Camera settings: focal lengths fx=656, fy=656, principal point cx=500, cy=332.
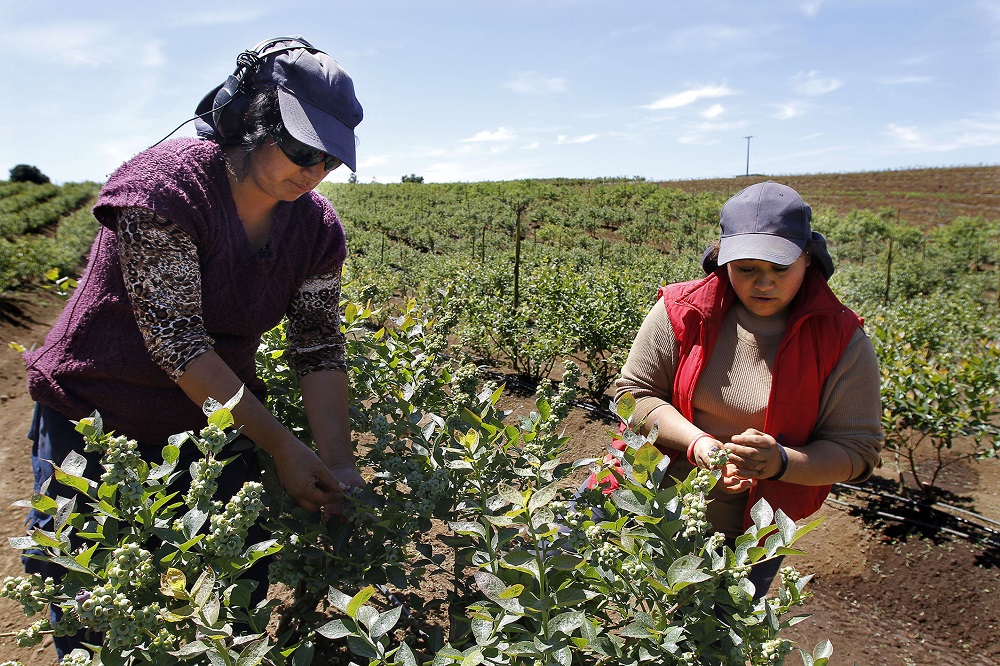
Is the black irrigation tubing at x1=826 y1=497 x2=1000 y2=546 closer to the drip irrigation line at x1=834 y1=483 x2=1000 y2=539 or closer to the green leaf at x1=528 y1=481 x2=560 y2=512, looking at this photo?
the drip irrigation line at x1=834 y1=483 x2=1000 y2=539

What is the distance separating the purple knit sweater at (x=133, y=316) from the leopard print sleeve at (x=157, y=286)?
0.04 meters

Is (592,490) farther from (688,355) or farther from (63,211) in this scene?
(63,211)

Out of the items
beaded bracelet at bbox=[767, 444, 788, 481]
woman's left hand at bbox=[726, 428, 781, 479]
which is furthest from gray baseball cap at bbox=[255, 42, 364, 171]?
beaded bracelet at bbox=[767, 444, 788, 481]

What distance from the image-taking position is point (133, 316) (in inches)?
55.7

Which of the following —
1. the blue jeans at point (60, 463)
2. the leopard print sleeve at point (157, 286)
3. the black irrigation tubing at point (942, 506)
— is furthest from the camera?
the black irrigation tubing at point (942, 506)

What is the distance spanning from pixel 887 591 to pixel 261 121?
3.78 metres

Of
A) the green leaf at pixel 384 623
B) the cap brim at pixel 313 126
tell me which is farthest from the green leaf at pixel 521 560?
the cap brim at pixel 313 126

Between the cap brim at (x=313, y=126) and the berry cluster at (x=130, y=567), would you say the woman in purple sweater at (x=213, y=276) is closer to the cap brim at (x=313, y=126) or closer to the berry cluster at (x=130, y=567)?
the cap brim at (x=313, y=126)

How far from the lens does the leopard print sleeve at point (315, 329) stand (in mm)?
1658

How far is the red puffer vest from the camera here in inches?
68.2

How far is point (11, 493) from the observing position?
4129mm

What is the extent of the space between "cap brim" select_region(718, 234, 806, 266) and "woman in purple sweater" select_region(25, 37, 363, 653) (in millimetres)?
997

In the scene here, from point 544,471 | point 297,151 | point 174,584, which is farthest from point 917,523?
point 174,584

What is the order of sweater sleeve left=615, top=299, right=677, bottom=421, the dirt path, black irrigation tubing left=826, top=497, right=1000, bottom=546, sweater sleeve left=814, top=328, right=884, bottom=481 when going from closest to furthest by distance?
sweater sleeve left=814, top=328, right=884, bottom=481
sweater sleeve left=615, top=299, right=677, bottom=421
the dirt path
black irrigation tubing left=826, top=497, right=1000, bottom=546
